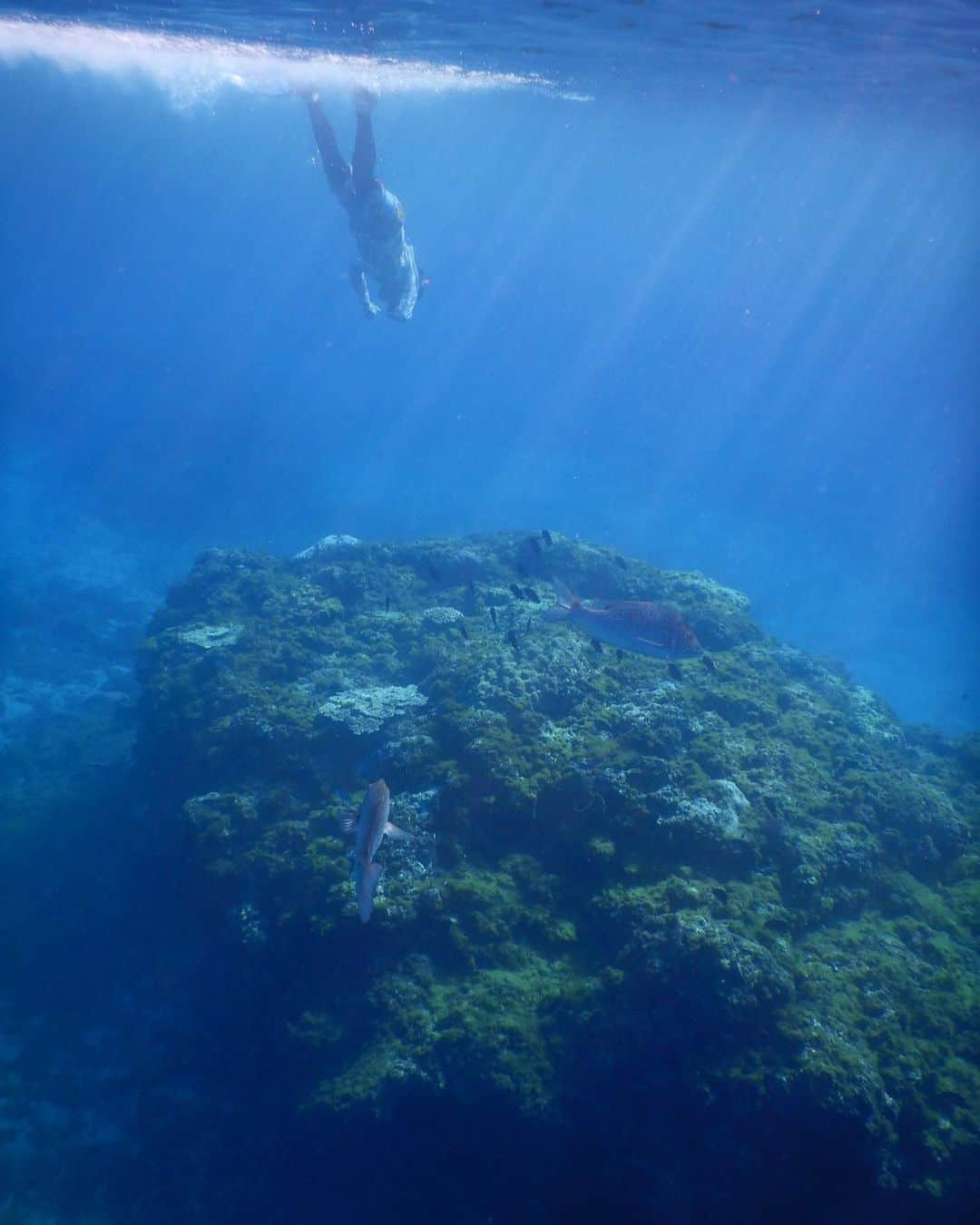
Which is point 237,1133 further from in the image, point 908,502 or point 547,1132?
point 908,502

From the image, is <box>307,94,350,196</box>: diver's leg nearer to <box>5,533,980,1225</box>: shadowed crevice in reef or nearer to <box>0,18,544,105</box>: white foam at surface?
<box>0,18,544,105</box>: white foam at surface

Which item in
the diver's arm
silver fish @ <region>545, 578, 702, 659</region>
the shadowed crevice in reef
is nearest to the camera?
the shadowed crevice in reef

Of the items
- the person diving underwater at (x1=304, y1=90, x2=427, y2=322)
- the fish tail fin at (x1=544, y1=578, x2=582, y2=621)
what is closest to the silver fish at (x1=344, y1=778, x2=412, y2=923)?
the fish tail fin at (x1=544, y1=578, x2=582, y2=621)

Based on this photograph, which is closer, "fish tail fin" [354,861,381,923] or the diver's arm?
"fish tail fin" [354,861,381,923]

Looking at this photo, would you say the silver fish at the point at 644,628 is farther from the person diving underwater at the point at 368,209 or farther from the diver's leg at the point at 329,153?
A: the diver's leg at the point at 329,153

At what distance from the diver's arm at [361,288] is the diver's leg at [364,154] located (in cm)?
184

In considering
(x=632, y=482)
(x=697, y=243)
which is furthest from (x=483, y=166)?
(x=697, y=243)

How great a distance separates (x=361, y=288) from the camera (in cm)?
1850

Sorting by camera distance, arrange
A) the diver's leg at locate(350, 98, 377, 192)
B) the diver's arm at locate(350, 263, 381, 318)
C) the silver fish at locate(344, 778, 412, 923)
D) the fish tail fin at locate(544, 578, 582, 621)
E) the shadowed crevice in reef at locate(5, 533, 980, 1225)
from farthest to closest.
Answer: the diver's arm at locate(350, 263, 381, 318), the diver's leg at locate(350, 98, 377, 192), the fish tail fin at locate(544, 578, 582, 621), the shadowed crevice in reef at locate(5, 533, 980, 1225), the silver fish at locate(344, 778, 412, 923)

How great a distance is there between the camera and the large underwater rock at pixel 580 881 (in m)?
5.12

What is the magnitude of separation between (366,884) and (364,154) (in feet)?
60.5

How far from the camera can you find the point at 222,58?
78.5 ft

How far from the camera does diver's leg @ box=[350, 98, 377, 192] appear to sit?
53.7ft

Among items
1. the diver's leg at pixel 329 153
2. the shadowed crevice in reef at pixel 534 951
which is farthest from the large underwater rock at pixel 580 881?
the diver's leg at pixel 329 153
